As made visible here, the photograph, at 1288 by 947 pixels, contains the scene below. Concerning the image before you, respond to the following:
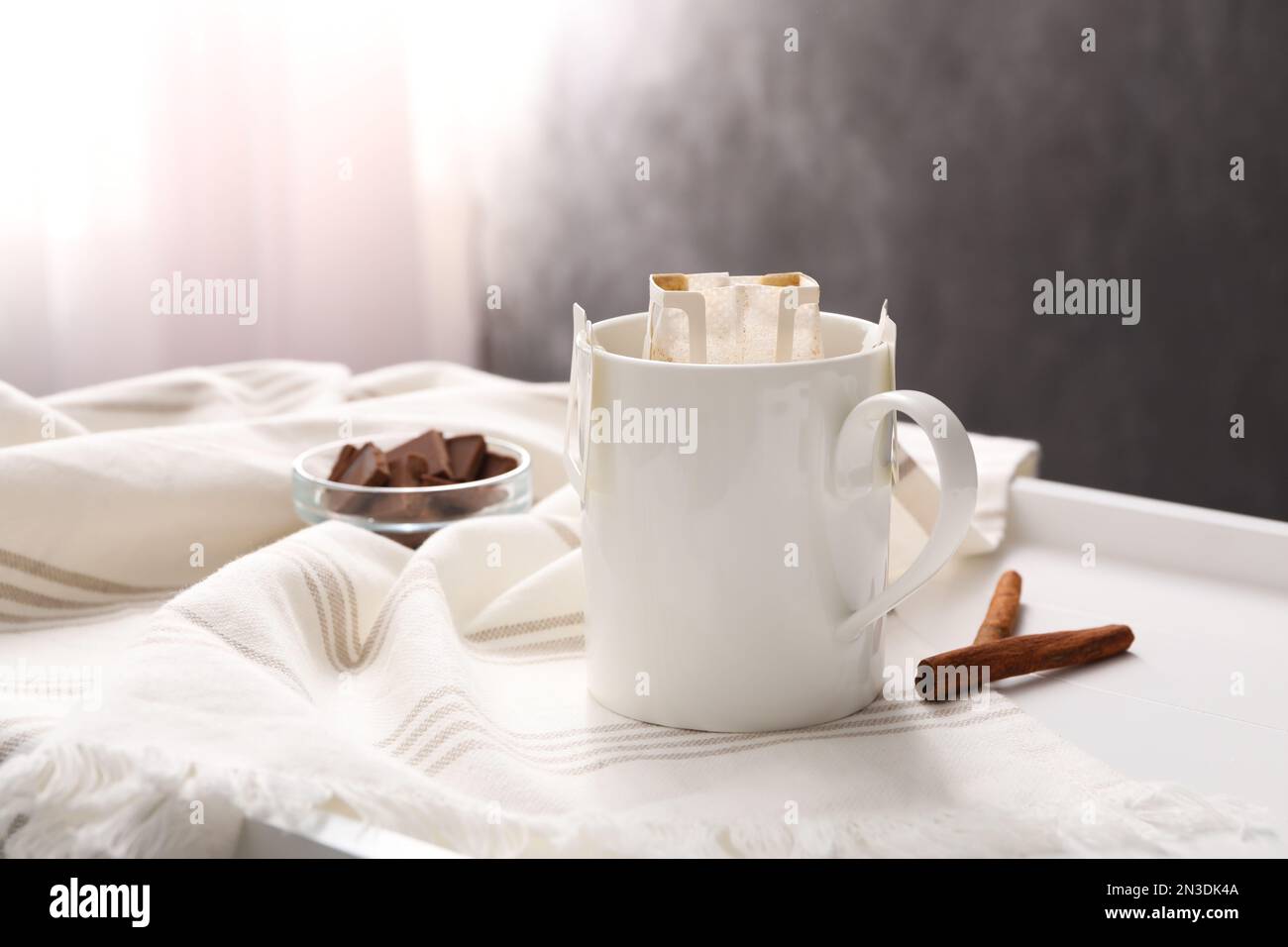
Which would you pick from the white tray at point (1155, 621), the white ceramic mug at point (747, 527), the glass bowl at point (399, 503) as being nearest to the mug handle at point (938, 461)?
the white ceramic mug at point (747, 527)

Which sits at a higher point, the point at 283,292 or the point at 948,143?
the point at 948,143

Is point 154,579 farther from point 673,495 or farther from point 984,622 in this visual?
point 984,622

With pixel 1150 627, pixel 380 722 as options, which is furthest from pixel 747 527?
pixel 1150 627

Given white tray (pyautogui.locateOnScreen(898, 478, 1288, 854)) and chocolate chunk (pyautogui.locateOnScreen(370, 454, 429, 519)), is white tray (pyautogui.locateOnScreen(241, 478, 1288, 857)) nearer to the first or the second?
white tray (pyautogui.locateOnScreen(898, 478, 1288, 854))

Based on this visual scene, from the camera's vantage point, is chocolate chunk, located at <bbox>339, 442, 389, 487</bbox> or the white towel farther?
chocolate chunk, located at <bbox>339, 442, 389, 487</bbox>

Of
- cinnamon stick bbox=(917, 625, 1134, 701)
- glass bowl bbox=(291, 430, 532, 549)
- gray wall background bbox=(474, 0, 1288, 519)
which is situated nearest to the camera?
cinnamon stick bbox=(917, 625, 1134, 701)

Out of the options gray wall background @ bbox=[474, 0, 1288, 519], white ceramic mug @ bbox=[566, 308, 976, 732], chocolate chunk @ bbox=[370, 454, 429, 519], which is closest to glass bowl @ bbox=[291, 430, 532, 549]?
chocolate chunk @ bbox=[370, 454, 429, 519]

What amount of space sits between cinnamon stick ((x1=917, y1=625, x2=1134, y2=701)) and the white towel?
2 centimetres

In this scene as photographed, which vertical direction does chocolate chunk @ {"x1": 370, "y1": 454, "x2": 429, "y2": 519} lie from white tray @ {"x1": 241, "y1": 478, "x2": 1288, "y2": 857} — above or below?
above

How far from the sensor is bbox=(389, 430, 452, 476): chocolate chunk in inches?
32.6

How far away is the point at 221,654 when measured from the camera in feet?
1.81

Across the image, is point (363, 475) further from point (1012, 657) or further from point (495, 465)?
point (1012, 657)
